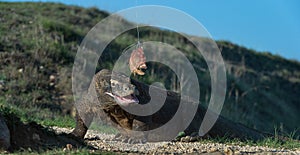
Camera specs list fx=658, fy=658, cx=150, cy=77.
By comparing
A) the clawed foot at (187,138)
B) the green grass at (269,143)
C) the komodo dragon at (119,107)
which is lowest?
the clawed foot at (187,138)

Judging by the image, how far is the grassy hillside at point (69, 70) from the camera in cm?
1444

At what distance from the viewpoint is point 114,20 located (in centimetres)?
2656

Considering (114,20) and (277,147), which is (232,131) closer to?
(277,147)

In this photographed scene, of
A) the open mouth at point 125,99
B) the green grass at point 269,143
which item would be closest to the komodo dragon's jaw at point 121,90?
the open mouth at point 125,99

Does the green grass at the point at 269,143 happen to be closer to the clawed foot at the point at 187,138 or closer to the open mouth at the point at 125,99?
the clawed foot at the point at 187,138

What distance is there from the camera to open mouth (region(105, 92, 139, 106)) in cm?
718

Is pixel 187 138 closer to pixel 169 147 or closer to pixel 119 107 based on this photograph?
pixel 169 147

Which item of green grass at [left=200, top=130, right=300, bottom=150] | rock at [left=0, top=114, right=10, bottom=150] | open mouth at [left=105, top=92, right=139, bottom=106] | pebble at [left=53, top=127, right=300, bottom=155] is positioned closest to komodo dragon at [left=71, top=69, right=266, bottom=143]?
open mouth at [left=105, top=92, right=139, bottom=106]

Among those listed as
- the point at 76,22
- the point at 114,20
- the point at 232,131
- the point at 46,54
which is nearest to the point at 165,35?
the point at 114,20

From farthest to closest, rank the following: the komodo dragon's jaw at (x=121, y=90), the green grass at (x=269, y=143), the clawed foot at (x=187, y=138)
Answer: the clawed foot at (x=187, y=138), the green grass at (x=269, y=143), the komodo dragon's jaw at (x=121, y=90)

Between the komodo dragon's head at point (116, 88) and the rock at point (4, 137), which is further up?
the komodo dragon's head at point (116, 88)

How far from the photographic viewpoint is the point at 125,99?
7223 mm

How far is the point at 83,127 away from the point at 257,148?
6.54 ft

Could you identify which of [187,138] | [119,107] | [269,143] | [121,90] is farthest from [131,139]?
[269,143]
